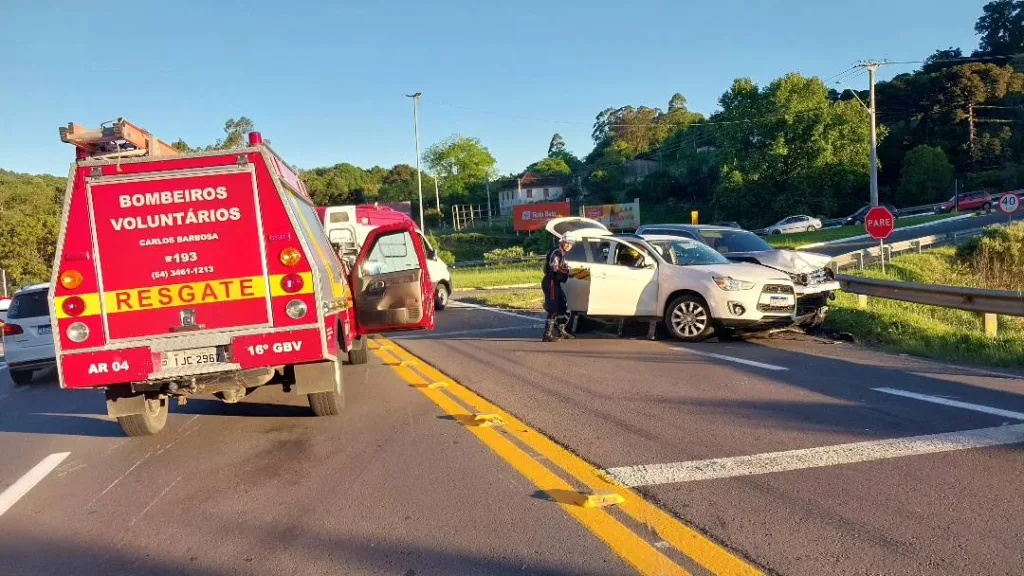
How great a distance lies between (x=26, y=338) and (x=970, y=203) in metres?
50.3

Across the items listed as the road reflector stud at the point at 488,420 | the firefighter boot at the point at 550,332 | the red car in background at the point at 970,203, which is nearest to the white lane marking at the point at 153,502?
the road reflector stud at the point at 488,420

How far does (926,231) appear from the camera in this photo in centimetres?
3881

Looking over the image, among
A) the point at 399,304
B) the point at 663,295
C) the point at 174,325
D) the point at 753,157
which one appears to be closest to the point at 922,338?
the point at 663,295

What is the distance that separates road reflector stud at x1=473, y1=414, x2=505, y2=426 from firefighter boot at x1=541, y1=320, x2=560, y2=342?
531 cm

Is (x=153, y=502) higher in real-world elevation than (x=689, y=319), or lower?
lower

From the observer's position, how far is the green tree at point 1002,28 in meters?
75.8

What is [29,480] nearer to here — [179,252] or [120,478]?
[120,478]

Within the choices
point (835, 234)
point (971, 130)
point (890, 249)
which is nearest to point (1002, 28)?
point (971, 130)

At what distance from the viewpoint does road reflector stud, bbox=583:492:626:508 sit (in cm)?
470

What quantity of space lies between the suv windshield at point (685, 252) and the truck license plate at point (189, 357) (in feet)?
25.5

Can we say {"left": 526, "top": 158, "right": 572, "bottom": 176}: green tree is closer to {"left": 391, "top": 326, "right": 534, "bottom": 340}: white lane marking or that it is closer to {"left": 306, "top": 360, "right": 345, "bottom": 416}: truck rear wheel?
{"left": 391, "top": 326, "right": 534, "bottom": 340}: white lane marking

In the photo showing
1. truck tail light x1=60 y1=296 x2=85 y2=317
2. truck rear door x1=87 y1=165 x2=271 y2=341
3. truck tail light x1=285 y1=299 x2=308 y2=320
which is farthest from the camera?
truck tail light x1=285 y1=299 x2=308 y2=320

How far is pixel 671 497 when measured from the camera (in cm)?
478

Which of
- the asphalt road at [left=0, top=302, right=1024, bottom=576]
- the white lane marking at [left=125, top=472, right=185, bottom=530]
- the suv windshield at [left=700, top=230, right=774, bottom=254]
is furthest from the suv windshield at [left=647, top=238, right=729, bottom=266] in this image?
the white lane marking at [left=125, top=472, right=185, bottom=530]
